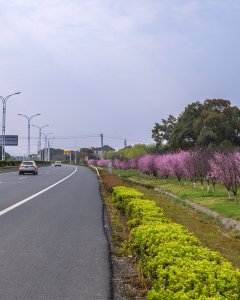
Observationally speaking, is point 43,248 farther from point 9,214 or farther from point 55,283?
point 9,214

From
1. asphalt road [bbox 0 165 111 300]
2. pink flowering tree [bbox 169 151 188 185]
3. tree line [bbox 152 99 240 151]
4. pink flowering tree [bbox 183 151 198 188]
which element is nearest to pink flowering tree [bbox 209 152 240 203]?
asphalt road [bbox 0 165 111 300]

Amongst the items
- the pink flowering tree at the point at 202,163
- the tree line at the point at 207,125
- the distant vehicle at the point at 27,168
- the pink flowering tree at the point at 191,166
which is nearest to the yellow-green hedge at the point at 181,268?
the pink flowering tree at the point at 202,163

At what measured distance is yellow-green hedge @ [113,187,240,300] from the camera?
416cm

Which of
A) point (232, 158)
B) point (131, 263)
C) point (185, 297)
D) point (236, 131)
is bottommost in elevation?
point (131, 263)

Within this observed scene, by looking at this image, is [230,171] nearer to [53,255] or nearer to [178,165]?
[53,255]

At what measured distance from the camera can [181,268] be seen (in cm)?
478

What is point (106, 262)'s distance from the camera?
7492mm

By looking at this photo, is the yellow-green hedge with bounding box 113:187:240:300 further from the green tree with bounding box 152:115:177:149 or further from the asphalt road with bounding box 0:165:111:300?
the green tree with bounding box 152:115:177:149

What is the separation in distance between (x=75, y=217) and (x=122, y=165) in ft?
221

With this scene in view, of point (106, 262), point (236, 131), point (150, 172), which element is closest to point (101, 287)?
point (106, 262)

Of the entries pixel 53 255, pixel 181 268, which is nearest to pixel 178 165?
pixel 53 255

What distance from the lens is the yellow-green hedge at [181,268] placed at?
13.6 feet

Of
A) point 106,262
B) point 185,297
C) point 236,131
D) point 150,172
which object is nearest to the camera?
point 185,297

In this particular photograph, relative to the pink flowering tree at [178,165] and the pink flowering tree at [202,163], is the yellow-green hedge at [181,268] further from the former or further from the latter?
the pink flowering tree at [178,165]
